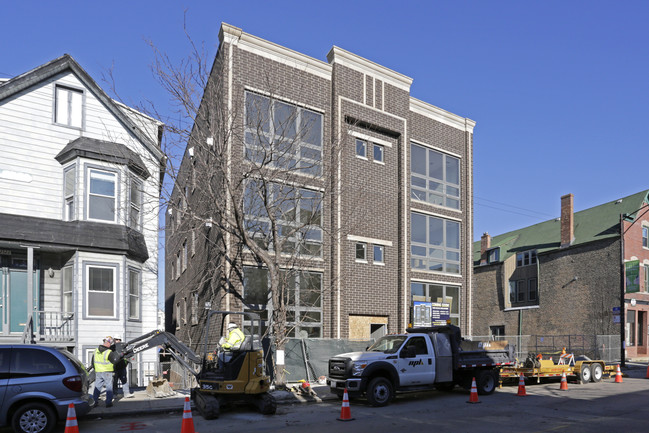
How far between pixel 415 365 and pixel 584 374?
825 centimetres

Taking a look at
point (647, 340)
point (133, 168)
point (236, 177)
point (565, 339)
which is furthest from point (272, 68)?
point (647, 340)

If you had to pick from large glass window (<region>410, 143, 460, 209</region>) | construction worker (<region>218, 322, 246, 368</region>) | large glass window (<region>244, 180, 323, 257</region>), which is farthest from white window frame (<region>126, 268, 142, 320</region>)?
large glass window (<region>410, 143, 460, 209</region>)

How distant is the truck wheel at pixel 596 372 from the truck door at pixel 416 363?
26.5 ft

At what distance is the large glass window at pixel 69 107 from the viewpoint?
18359 millimetres

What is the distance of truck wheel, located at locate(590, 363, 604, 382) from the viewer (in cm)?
1964

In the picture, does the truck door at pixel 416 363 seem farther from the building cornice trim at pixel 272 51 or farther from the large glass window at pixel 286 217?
the building cornice trim at pixel 272 51

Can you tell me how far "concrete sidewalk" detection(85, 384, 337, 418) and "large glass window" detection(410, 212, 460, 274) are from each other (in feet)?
30.1

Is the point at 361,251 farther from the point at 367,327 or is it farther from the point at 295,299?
the point at 295,299

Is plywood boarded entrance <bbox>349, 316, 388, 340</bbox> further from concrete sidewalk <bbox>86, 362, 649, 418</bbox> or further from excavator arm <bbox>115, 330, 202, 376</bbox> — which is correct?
excavator arm <bbox>115, 330, 202, 376</bbox>

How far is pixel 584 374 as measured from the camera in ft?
63.2

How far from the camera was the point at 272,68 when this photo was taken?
20078 millimetres

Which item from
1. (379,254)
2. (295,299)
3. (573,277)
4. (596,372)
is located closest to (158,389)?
(295,299)

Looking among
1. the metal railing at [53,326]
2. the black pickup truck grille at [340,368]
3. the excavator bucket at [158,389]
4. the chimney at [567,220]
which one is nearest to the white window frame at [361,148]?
A: the black pickup truck grille at [340,368]

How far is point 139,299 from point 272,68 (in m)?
9.58
